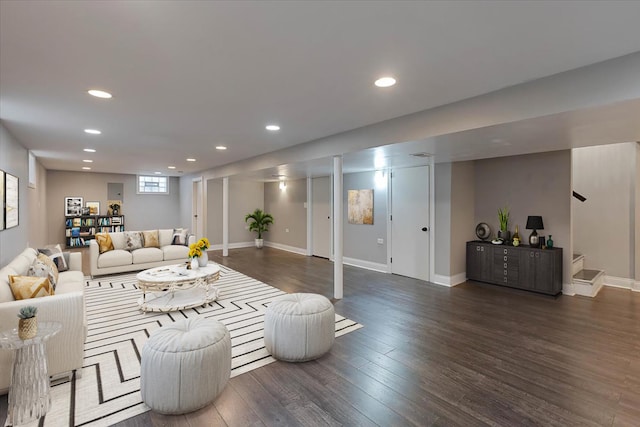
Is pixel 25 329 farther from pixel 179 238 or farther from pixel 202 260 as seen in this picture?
pixel 179 238

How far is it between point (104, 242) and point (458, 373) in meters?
6.55

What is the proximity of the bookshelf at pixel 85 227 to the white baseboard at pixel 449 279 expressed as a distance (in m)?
10.0

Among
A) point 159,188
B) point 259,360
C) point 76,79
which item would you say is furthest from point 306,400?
point 159,188

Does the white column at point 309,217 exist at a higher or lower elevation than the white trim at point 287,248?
higher

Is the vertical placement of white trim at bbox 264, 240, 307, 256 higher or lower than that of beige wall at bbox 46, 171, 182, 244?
lower

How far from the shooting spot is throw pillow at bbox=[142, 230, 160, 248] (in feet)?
21.8

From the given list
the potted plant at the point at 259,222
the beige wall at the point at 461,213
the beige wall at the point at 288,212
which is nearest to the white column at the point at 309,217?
the beige wall at the point at 288,212

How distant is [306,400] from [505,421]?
1.37 metres

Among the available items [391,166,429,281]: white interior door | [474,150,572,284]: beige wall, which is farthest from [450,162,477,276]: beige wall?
[391,166,429,281]: white interior door

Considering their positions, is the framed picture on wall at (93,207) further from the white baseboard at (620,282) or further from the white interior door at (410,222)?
the white baseboard at (620,282)

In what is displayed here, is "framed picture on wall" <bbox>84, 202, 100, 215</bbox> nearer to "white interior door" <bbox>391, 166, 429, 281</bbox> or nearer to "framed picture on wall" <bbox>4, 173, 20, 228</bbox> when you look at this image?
"framed picture on wall" <bbox>4, 173, 20, 228</bbox>

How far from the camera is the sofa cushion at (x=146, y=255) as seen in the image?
6.25 m

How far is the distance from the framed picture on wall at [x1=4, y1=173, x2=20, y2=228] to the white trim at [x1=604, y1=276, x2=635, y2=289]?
30.1 ft

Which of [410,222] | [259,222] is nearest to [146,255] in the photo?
[259,222]
